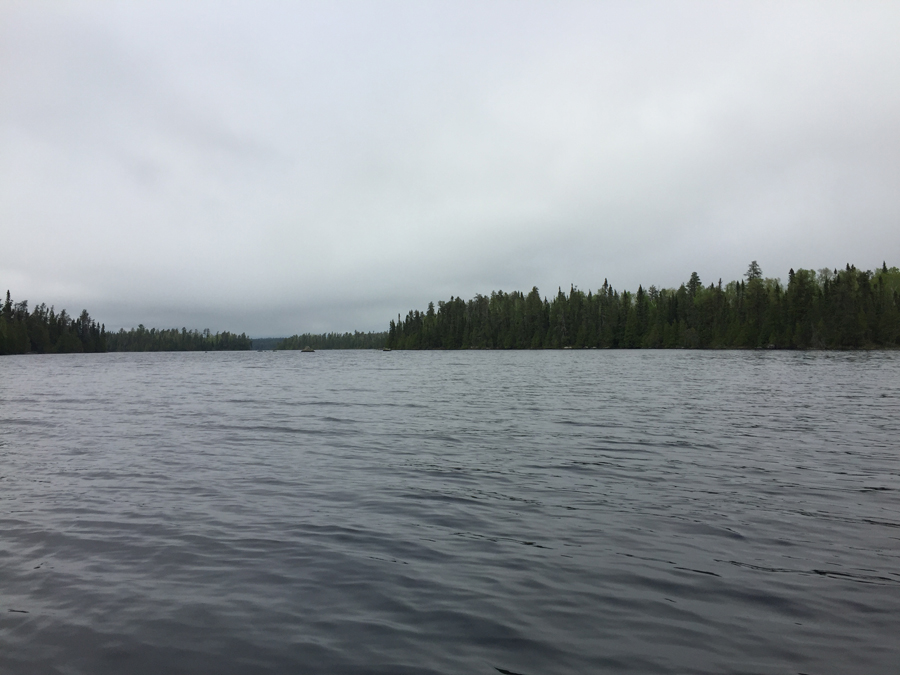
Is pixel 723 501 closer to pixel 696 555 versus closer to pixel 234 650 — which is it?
pixel 696 555

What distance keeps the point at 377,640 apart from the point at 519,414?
22026 mm

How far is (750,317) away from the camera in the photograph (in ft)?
576

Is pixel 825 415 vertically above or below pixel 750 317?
below

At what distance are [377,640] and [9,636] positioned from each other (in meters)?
4.80

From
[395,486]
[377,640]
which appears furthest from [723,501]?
[377,640]

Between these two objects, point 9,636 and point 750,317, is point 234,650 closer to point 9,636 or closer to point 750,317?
point 9,636

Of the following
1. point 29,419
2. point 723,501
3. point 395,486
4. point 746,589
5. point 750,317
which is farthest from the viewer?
point 750,317

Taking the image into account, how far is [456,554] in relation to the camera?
31.8ft

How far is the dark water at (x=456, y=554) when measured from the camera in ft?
21.9

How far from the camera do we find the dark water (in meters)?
6.68

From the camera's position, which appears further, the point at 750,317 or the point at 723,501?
the point at 750,317

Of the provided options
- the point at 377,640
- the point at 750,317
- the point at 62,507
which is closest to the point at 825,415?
the point at 377,640

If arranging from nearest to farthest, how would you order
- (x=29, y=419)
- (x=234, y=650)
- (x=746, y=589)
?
(x=234, y=650)
(x=746, y=589)
(x=29, y=419)

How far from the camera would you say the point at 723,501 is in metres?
12.6
